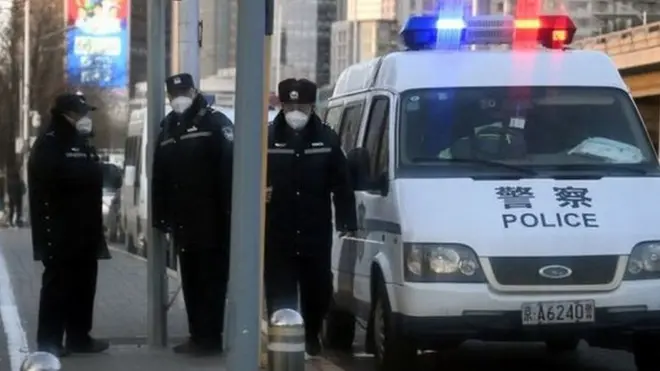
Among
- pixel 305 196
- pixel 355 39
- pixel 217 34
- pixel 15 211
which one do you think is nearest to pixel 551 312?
pixel 305 196

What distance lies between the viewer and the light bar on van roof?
10547 mm

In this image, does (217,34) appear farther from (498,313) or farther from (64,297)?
(498,313)

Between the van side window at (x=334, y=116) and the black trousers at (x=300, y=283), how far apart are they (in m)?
1.94

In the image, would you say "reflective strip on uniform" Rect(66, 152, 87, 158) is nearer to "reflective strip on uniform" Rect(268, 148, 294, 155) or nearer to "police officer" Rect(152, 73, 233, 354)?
"police officer" Rect(152, 73, 233, 354)

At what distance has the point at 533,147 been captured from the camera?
31.6 feet

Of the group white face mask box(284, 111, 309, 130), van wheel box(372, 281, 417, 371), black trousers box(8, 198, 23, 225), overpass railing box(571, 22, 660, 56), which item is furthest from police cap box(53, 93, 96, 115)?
overpass railing box(571, 22, 660, 56)

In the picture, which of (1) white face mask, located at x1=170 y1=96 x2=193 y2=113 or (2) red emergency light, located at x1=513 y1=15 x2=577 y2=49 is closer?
(1) white face mask, located at x1=170 y1=96 x2=193 y2=113

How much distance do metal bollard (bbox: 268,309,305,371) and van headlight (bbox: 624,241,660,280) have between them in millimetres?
3157

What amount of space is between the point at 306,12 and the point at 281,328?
8932cm

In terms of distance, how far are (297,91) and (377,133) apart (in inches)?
26.4

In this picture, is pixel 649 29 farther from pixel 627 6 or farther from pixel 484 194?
pixel 484 194

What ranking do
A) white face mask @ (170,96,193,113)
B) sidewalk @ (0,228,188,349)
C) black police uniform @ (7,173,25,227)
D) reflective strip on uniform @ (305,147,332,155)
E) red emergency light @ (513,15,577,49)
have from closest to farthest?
white face mask @ (170,96,193,113) < reflective strip on uniform @ (305,147,332,155) < red emergency light @ (513,15,577,49) < sidewalk @ (0,228,188,349) < black police uniform @ (7,173,25,227)

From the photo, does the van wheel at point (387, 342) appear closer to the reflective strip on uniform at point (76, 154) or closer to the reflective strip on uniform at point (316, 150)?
the reflective strip on uniform at point (316, 150)

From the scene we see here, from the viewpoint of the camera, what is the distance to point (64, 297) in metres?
9.73
